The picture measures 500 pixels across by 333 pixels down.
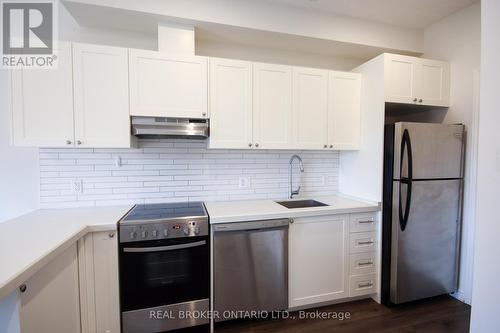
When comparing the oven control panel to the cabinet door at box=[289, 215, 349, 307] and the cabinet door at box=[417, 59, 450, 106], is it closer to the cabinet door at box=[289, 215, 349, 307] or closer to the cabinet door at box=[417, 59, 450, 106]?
the cabinet door at box=[289, 215, 349, 307]

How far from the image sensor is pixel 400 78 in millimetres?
2316

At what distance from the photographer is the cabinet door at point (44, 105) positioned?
1.79 metres

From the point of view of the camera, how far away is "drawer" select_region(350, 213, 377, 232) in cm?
227

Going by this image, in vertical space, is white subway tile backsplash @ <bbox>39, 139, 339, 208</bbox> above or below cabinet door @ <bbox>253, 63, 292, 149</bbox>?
below

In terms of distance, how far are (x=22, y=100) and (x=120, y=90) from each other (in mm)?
704

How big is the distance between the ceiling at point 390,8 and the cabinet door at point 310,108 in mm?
587

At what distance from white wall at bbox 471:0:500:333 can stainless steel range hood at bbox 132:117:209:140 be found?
1943 millimetres

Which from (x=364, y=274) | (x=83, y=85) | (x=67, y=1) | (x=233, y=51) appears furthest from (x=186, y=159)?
→ (x=364, y=274)

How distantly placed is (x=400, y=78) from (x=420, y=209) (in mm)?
1295

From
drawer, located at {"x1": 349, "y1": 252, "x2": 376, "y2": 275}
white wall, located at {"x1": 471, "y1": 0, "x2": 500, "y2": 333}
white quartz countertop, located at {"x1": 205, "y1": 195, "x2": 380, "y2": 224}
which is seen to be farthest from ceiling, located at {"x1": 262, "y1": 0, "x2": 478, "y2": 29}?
drawer, located at {"x1": 349, "y1": 252, "x2": 376, "y2": 275}

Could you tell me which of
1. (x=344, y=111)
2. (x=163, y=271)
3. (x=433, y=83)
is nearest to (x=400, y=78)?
(x=433, y=83)

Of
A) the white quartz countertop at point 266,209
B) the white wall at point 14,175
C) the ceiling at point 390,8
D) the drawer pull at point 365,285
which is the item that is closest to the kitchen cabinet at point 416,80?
the ceiling at point 390,8

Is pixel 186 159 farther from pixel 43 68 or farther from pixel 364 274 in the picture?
pixel 364 274

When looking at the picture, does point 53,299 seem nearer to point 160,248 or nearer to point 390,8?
point 160,248
